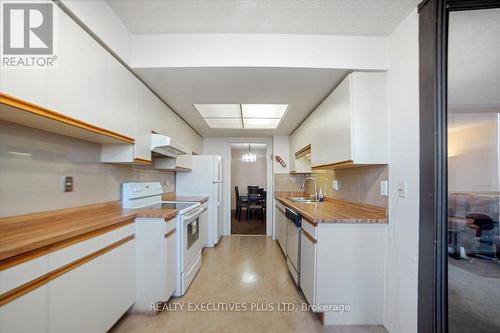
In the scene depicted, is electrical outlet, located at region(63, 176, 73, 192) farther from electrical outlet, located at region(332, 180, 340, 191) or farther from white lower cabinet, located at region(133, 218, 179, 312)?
electrical outlet, located at region(332, 180, 340, 191)

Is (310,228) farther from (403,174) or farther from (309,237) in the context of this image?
(403,174)

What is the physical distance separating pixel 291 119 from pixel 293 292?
235 cm

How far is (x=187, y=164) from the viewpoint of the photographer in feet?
11.7

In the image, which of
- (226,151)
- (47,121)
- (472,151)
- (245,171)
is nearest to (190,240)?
(47,121)

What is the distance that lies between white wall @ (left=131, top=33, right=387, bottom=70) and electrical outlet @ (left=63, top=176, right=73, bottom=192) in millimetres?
1090

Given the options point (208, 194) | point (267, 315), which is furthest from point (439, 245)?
point (208, 194)

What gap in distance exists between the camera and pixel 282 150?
4496mm

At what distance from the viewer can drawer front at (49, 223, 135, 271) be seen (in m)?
1.08

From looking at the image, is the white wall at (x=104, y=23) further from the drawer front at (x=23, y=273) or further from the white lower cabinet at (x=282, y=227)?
the white lower cabinet at (x=282, y=227)

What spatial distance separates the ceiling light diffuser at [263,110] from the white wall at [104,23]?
1463 mm

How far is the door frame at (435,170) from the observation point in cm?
127

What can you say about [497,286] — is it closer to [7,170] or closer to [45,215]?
[45,215]

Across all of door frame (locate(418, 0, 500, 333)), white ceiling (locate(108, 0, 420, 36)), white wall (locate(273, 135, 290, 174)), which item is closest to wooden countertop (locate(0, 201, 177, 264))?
white ceiling (locate(108, 0, 420, 36))

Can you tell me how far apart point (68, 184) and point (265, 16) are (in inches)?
76.7
